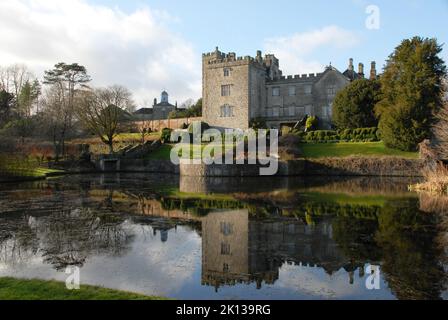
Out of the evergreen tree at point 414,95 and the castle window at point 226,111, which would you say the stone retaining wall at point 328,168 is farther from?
the castle window at point 226,111

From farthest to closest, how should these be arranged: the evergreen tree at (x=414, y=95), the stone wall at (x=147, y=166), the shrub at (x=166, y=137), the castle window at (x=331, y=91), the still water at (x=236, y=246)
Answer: the castle window at (x=331, y=91) → the shrub at (x=166, y=137) → the stone wall at (x=147, y=166) → the evergreen tree at (x=414, y=95) → the still water at (x=236, y=246)

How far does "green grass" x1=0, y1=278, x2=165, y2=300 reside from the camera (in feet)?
18.9

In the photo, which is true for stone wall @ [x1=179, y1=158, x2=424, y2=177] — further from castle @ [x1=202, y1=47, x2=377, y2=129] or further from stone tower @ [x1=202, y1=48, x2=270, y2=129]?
stone tower @ [x1=202, y1=48, x2=270, y2=129]

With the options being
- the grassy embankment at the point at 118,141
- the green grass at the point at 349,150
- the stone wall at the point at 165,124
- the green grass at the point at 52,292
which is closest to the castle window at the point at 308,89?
the green grass at the point at 349,150

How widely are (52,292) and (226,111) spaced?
41.8 meters

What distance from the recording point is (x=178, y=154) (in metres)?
37.7

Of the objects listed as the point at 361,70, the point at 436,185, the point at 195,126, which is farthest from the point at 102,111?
the point at 436,185

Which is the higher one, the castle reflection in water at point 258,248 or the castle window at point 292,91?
the castle window at point 292,91

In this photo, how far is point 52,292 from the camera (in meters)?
5.98

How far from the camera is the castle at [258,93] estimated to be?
45.5 meters

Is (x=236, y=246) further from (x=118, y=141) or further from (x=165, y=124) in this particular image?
(x=165, y=124)

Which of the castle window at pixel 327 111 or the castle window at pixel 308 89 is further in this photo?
the castle window at pixel 308 89

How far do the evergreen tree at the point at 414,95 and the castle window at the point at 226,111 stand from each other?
1811cm

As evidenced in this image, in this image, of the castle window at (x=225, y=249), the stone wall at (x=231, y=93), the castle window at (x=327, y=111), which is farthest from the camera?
the stone wall at (x=231, y=93)
